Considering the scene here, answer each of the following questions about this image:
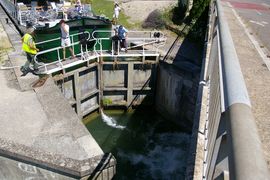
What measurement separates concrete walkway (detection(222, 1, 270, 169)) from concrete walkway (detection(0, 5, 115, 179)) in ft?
11.0

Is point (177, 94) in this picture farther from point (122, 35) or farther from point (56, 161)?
point (56, 161)

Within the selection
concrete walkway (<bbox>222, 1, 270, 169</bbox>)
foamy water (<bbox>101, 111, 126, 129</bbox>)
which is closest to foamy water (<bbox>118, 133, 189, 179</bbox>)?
foamy water (<bbox>101, 111, 126, 129</bbox>)

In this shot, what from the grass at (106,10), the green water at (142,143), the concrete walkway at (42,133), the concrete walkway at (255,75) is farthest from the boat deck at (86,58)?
the grass at (106,10)

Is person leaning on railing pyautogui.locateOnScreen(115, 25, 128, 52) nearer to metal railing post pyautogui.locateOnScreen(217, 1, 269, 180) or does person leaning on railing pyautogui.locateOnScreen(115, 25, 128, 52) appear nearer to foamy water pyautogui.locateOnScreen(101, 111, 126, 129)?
foamy water pyautogui.locateOnScreen(101, 111, 126, 129)

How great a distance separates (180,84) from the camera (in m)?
14.6

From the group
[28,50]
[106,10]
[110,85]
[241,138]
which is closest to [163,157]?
[110,85]

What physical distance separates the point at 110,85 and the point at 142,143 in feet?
11.3

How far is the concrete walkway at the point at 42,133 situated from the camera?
21.7 ft

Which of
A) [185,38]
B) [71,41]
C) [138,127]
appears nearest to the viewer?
[71,41]

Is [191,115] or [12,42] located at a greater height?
[12,42]

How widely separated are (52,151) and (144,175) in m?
6.16

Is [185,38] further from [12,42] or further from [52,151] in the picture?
[52,151]

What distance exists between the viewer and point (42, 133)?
→ 7.80 metres

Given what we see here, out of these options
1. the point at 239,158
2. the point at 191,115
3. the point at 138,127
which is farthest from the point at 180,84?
the point at 239,158
